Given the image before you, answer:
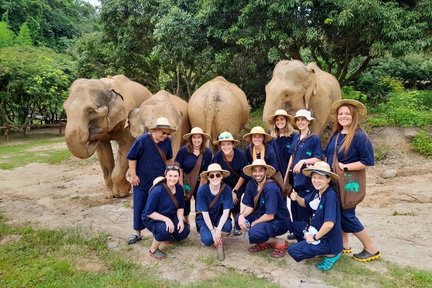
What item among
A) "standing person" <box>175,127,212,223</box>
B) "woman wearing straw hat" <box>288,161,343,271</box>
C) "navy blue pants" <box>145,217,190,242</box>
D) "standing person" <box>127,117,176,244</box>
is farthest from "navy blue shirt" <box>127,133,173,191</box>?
"woman wearing straw hat" <box>288,161,343,271</box>

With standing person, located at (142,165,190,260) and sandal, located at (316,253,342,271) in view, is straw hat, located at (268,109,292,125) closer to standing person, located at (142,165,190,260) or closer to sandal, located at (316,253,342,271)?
standing person, located at (142,165,190,260)

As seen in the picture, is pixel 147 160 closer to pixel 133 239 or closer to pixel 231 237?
pixel 133 239

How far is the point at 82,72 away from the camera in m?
16.5

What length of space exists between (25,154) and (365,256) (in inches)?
530

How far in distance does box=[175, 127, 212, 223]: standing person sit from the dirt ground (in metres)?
0.74

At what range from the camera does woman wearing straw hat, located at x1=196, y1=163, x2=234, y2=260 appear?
15.5 ft

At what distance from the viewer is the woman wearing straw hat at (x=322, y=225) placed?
13.5 feet

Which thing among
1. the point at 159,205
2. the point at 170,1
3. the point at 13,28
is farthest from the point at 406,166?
the point at 13,28

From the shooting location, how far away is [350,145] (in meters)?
4.24

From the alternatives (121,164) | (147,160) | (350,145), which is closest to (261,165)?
(350,145)

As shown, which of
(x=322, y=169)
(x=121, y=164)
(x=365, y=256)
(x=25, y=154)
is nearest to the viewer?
(x=322, y=169)

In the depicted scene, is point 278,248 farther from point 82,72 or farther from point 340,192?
point 82,72

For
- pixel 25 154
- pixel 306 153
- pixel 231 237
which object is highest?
pixel 306 153

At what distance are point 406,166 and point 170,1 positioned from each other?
7945mm
